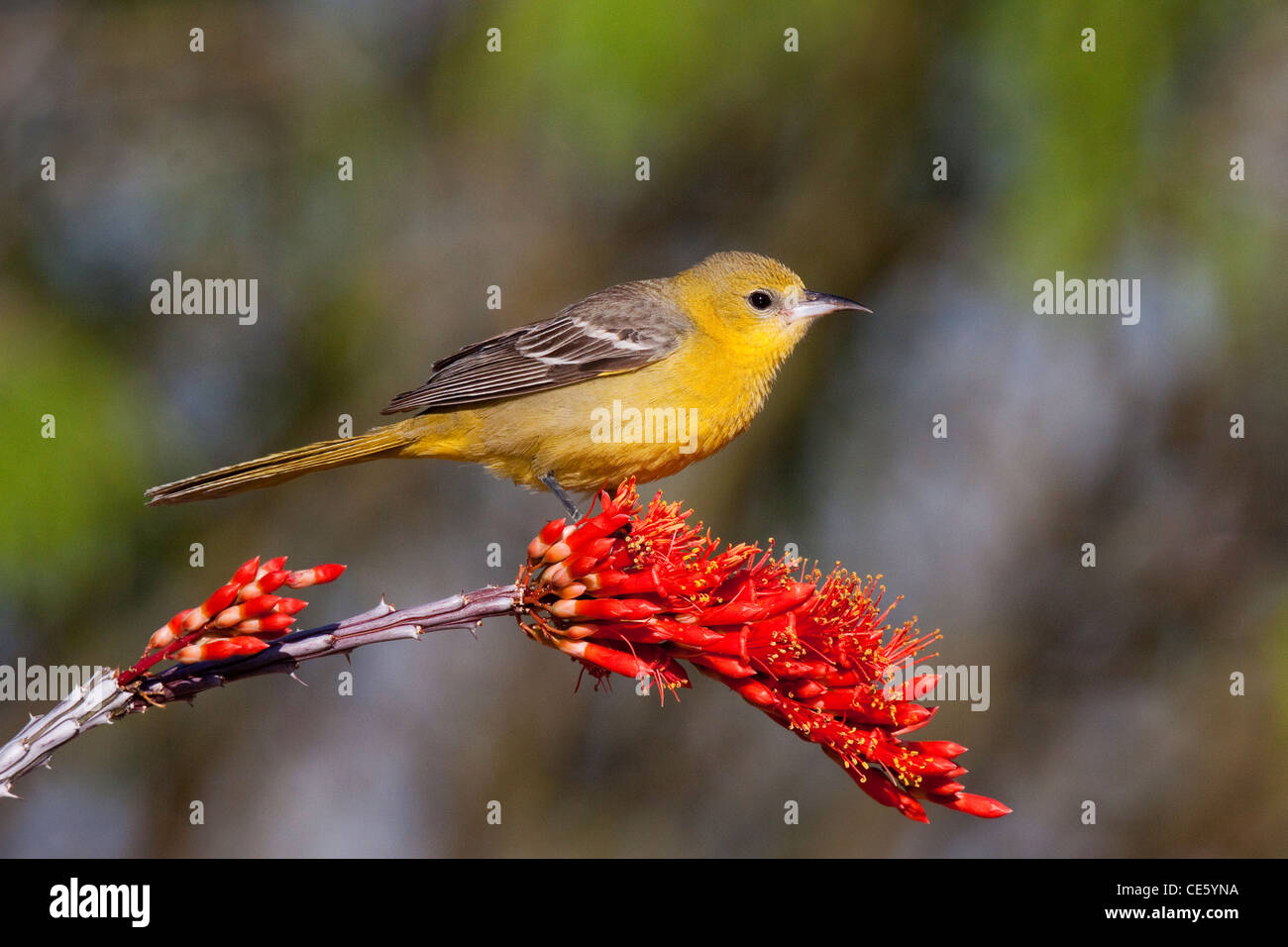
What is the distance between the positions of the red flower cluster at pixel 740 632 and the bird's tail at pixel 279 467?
4.91ft

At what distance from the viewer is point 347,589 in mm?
9484

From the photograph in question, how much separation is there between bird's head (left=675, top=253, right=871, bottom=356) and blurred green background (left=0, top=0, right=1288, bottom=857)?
2.40m

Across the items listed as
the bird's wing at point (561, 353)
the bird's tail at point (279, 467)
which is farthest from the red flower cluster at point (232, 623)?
the bird's wing at point (561, 353)

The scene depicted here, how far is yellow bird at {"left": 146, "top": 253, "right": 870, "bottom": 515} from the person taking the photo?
562 cm

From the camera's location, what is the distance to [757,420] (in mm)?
9836

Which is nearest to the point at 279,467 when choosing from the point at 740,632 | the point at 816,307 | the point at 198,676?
the point at 198,676

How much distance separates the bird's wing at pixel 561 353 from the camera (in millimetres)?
5941

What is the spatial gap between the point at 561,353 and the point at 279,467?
1764 millimetres
